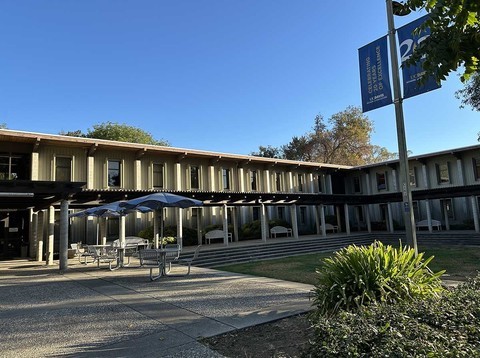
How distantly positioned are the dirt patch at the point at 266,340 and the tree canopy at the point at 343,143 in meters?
37.9

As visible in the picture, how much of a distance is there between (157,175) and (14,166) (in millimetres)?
7753

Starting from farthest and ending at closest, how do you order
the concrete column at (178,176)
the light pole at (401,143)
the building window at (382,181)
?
the building window at (382,181) < the concrete column at (178,176) < the light pole at (401,143)

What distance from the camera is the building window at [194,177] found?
23700 mm

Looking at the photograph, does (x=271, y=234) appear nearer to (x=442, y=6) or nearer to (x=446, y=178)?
(x=446, y=178)

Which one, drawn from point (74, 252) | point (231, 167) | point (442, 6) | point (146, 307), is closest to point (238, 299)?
point (146, 307)

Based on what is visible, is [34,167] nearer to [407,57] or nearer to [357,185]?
[407,57]

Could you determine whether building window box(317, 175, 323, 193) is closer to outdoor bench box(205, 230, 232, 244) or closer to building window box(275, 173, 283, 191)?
building window box(275, 173, 283, 191)

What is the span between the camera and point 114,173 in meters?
20.7

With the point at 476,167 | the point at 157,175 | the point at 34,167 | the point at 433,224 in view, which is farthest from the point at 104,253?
the point at 476,167

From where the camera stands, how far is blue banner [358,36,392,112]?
9609 millimetres

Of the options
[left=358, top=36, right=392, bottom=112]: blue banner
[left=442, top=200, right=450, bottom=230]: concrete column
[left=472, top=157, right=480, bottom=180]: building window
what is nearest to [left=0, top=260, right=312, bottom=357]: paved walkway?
[left=358, top=36, right=392, bottom=112]: blue banner

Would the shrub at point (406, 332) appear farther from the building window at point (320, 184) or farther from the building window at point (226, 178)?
the building window at point (320, 184)

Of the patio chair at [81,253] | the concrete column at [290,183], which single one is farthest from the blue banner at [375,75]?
the concrete column at [290,183]

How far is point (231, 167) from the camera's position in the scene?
84.1 ft
